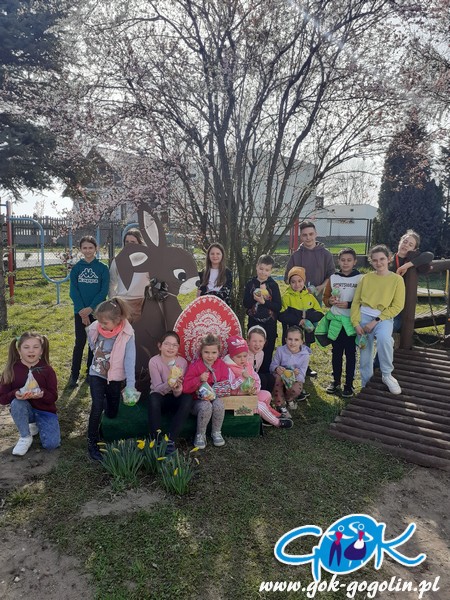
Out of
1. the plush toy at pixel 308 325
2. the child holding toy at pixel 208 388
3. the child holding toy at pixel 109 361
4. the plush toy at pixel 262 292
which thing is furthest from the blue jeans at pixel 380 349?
the child holding toy at pixel 109 361

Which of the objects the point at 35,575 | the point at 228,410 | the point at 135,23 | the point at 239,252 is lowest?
the point at 35,575

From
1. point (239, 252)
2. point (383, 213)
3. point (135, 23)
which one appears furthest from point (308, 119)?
point (383, 213)

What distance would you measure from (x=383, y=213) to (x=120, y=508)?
52.0 ft

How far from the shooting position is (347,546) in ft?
8.08

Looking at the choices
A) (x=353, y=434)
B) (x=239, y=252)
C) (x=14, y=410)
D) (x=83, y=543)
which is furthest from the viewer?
(x=239, y=252)

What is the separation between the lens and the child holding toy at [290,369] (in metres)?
4.26

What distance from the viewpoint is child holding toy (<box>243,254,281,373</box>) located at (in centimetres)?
451

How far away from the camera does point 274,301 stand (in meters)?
4.54

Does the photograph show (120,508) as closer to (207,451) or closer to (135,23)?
(207,451)

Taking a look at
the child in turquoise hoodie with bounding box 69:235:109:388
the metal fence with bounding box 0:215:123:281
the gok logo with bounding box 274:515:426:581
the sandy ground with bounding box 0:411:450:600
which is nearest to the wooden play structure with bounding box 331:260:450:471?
the sandy ground with bounding box 0:411:450:600

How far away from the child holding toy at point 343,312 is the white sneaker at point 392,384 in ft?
1.23

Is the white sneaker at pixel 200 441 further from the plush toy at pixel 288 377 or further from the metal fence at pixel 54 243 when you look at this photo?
the metal fence at pixel 54 243

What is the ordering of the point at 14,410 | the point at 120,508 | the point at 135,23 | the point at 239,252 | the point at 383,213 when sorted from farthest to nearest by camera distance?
the point at 383,213 < the point at 239,252 < the point at 135,23 < the point at 14,410 < the point at 120,508

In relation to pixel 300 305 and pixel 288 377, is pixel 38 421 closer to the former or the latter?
pixel 288 377
